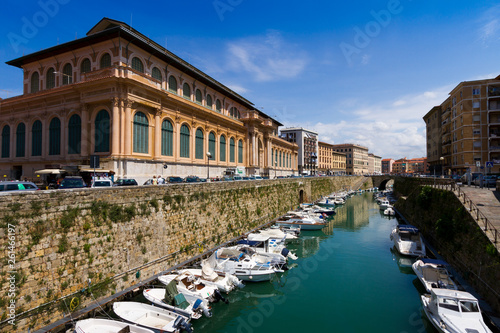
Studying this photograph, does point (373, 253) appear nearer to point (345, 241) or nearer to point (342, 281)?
point (345, 241)

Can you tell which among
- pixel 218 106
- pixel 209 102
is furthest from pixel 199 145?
pixel 218 106

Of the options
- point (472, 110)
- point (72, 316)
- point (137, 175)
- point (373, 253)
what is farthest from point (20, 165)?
point (472, 110)

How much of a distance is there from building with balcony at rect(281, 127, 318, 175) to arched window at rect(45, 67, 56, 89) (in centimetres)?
8566

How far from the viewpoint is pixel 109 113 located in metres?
30.9

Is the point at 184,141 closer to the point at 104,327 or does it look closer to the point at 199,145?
the point at 199,145

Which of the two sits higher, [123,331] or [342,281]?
[123,331]

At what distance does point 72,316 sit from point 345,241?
86.0 feet

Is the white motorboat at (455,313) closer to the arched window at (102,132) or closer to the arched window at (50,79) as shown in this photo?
the arched window at (102,132)

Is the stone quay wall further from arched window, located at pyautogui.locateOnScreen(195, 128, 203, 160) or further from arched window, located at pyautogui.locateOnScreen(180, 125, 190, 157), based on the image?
arched window, located at pyautogui.locateOnScreen(195, 128, 203, 160)

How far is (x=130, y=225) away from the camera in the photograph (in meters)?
16.0

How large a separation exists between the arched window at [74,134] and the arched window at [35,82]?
13.4m

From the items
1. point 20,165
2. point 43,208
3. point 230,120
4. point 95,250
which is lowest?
point 95,250

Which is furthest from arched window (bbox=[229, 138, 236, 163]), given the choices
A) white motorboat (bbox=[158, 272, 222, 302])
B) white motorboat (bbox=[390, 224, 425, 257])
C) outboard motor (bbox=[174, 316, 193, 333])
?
outboard motor (bbox=[174, 316, 193, 333])

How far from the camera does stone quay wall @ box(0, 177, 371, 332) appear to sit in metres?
10.8
